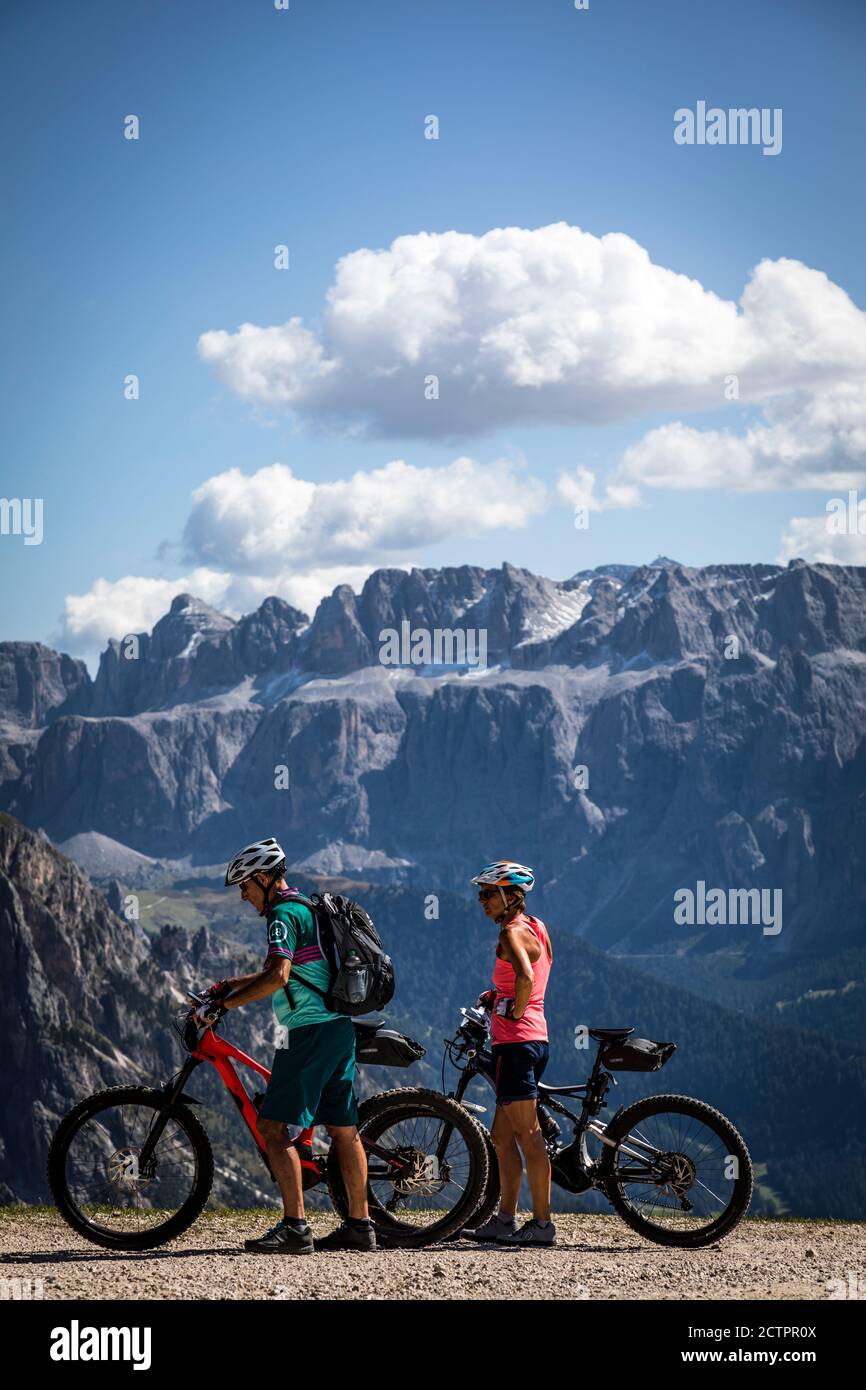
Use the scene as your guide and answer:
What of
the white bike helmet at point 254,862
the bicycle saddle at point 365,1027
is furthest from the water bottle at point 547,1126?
the white bike helmet at point 254,862

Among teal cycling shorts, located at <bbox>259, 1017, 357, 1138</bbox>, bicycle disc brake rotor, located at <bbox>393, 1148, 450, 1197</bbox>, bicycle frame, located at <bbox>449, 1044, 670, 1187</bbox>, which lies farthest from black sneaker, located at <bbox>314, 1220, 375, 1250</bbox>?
bicycle frame, located at <bbox>449, 1044, 670, 1187</bbox>

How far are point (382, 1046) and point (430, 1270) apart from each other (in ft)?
7.18

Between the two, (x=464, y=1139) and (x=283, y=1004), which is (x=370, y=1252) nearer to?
(x=464, y=1139)

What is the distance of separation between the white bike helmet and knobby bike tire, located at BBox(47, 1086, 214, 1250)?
7.41 ft

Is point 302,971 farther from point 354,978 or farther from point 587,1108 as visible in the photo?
point 587,1108

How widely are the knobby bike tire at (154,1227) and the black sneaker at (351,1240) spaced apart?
1.16 m

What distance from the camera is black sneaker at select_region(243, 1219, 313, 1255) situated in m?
13.2

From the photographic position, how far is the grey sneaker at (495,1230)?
1428 cm

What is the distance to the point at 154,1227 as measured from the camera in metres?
14.1

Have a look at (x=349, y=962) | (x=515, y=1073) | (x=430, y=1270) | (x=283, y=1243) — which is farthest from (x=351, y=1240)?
(x=349, y=962)

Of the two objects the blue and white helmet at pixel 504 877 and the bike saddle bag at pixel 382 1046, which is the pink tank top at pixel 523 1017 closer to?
the blue and white helmet at pixel 504 877

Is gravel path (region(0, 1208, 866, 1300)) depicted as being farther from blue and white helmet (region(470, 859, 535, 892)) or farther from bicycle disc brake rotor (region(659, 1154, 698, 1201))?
blue and white helmet (region(470, 859, 535, 892))
